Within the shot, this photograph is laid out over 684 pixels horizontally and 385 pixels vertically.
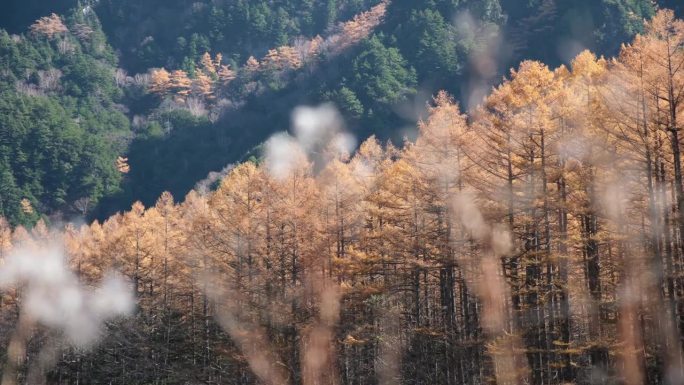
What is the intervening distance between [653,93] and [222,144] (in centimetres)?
11841

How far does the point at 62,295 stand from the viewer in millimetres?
42031

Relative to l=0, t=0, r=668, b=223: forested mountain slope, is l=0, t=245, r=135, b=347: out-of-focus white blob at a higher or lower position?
lower

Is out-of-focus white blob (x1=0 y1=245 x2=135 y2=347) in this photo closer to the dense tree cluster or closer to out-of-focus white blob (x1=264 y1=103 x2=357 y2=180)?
out-of-focus white blob (x1=264 y1=103 x2=357 y2=180)

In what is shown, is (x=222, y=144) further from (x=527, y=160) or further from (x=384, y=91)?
(x=527, y=160)

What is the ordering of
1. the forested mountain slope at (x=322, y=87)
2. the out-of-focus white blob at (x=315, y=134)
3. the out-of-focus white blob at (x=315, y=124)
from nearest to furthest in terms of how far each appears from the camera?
the out-of-focus white blob at (x=315, y=134) → the out-of-focus white blob at (x=315, y=124) → the forested mountain slope at (x=322, y=87)

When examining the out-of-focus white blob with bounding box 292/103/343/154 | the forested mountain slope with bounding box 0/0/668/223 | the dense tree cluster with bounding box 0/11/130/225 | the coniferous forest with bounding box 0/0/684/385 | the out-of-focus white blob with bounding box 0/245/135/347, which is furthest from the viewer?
the dense tree cluster with bounding box 0/11/130/225

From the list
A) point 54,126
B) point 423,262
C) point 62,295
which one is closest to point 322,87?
point 54,126

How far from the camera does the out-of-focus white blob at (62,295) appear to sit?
3878 cm

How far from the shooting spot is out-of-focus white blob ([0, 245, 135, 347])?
38.8m

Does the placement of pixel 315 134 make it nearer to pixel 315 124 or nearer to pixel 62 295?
pixel 315 124

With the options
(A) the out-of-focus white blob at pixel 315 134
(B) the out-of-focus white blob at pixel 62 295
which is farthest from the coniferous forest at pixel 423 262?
(A) the out-of-focus white blob at pixel 315 134

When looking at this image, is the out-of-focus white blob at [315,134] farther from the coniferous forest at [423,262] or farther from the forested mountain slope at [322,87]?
the coniferous forest at [423,262]

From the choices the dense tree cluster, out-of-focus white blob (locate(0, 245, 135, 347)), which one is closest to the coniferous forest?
out-of-focus white blob (locate(0, 245, 135, 347))

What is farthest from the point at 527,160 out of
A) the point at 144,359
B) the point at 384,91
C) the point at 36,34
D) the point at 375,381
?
the point at 36,34
